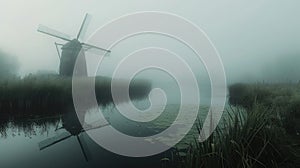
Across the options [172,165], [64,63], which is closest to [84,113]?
[172,165]

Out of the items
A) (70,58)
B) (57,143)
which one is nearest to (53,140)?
(57,143)

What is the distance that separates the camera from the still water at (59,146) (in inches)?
303

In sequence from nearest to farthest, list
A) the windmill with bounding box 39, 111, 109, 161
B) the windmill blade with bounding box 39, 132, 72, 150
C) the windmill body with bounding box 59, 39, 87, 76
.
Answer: the windmill with bounding box 39, 111, 109, 161 < the windmill blade with bounding box 39, 132, 72, 150 < the windmill body with bounding box 59, 39, 87, 76

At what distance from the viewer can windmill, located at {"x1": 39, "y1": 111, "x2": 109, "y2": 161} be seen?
31.0ft

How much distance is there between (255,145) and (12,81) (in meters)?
15.7

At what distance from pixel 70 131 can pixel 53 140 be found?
1.58m

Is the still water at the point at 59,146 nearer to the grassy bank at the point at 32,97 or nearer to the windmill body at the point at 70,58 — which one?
the grassy bank at the point at 32,97

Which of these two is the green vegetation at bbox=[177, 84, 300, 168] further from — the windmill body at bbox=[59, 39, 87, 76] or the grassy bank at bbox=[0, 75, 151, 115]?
the windmill body at bbox=[59, 39, 87, 76]

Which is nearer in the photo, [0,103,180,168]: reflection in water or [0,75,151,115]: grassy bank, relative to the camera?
[0,103,180,168]: reflection in water

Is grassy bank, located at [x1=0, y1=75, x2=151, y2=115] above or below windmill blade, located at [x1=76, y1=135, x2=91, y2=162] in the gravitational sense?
above

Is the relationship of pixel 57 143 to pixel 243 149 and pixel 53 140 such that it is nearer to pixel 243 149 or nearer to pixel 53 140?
pixel 53 140

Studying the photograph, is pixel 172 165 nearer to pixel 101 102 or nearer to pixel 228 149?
pixel 228 149

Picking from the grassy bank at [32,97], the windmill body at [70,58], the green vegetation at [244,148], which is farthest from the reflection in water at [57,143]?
the windmill body at [70,58]

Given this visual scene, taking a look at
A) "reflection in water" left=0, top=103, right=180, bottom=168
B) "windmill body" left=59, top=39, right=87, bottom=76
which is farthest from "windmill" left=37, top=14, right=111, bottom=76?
"reflection in water" left=0, top=103, right=180, bottom=168
